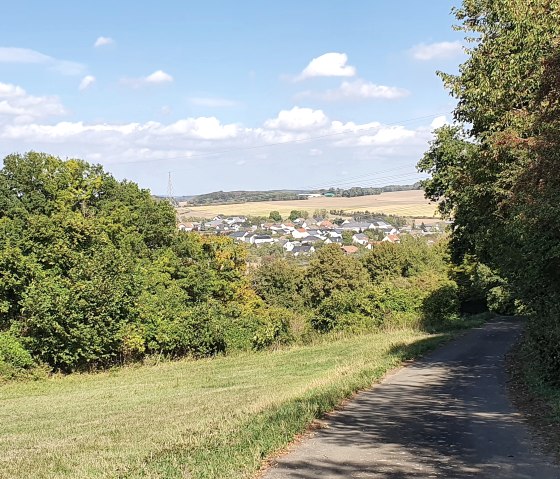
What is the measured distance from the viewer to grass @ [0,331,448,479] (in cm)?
791

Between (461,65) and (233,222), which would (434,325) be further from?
(233,222)

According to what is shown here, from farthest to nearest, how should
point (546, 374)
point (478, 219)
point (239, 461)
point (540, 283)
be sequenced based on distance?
point (478, 219) < point (540, 283) < point (546, 374) < point (239, 461)

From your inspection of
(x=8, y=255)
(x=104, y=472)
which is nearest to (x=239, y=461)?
(x=104, y=472)

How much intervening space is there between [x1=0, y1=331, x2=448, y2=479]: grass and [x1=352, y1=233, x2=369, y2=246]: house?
101576mm

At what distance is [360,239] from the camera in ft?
449

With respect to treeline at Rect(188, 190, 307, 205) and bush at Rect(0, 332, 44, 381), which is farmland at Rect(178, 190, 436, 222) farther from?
bush at Rect(0, 332, 44, 381)

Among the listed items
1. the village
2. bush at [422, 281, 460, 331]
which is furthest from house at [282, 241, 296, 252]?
bush at [422, 281, 460, 331]

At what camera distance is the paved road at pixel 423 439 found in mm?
7172

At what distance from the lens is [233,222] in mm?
139000

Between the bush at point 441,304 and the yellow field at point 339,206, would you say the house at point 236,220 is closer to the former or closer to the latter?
the yellow field at point 339,206

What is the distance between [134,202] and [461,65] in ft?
91.5

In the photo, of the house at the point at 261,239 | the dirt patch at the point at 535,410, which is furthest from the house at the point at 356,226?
the dirt patch at the point at 535,410

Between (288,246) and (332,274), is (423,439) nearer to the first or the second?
(332,274)

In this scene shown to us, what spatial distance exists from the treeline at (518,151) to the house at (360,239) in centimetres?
10854
